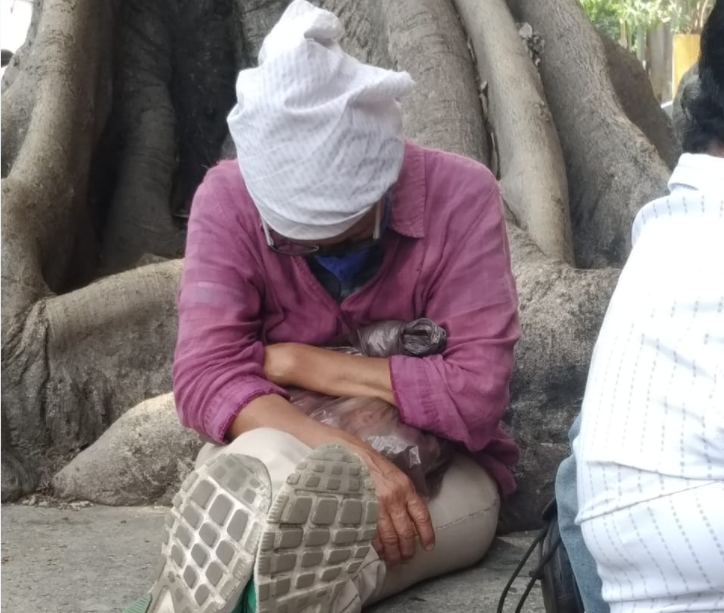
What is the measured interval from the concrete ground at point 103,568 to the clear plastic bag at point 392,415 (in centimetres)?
23

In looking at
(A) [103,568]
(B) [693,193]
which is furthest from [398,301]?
(B) [693,193]

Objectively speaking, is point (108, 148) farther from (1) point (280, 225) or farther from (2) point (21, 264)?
(1) point (280, 225)

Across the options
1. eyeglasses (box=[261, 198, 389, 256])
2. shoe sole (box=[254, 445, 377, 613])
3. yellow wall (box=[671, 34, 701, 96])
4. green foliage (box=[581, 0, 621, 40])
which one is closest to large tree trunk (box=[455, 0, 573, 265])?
eyeglasses (box=[261, 198, 389, 256])

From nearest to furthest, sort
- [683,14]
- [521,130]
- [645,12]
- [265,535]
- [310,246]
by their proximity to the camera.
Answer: [265,535], [310,246], [521,130], [683,14], [645,12]

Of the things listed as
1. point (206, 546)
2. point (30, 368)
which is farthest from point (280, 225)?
point (30, 368)

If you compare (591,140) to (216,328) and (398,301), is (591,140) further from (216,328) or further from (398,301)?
(216,328)

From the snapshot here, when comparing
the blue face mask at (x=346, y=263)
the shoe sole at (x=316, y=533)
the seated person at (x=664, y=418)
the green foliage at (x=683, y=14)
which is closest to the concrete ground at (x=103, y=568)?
the shoe sole at (x=316, y=533)

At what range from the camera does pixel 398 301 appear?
220 cm

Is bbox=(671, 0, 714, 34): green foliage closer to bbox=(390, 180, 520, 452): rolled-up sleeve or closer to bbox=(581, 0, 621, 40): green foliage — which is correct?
bbox=(581, 0, 621, 40): green foliage

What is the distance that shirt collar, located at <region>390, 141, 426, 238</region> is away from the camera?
2.16m

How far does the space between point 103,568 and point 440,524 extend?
2.67 feet

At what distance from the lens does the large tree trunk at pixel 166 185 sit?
9.20 ft

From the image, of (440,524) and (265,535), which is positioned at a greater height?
(265,535)

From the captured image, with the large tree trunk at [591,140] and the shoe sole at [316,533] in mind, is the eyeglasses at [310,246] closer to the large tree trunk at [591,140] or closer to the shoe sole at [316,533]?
the shoe sole at [316,533]
